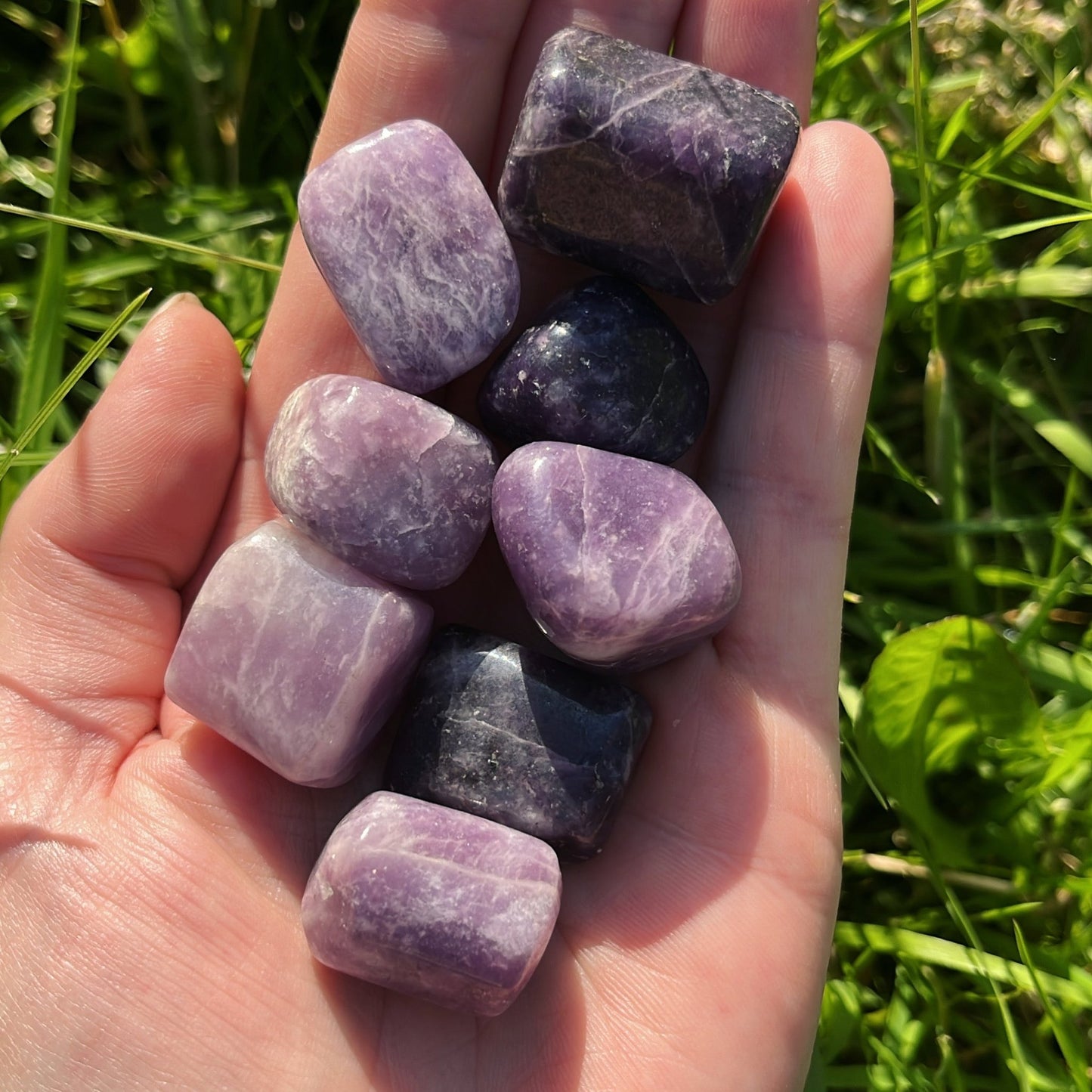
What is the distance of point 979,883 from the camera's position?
219 cm

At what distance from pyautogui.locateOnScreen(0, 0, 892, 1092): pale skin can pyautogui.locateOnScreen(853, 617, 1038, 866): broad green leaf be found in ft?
0.77

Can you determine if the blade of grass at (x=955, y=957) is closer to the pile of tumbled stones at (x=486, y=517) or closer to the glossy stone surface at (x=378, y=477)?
→ the pile of tumbled stones at (x=486, y=517)

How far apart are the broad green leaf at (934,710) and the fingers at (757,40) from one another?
91 centimetres

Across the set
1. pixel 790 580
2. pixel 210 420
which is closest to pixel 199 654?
pixel 210 420

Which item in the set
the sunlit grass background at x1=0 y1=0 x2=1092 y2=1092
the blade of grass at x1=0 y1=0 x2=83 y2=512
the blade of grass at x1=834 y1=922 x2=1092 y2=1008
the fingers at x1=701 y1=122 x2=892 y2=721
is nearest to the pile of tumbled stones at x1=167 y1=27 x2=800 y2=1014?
the fingers at x1=701 y1=122 x2=892 y2=721

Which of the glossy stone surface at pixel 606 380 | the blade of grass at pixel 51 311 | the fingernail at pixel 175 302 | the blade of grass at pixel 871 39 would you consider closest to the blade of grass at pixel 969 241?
the blade of grass at pixel 871 39

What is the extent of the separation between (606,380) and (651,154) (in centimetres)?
34

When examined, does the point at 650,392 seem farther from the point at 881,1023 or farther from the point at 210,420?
the point at 881,1023

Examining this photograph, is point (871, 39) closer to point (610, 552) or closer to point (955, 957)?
point (610, 552)

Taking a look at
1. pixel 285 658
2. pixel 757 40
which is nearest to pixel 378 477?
pixel 285 658

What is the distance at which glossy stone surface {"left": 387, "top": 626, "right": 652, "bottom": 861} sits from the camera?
1834 millimetres

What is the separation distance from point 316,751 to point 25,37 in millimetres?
1791

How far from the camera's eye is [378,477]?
1827 millimetres

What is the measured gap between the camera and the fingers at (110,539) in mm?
1817
